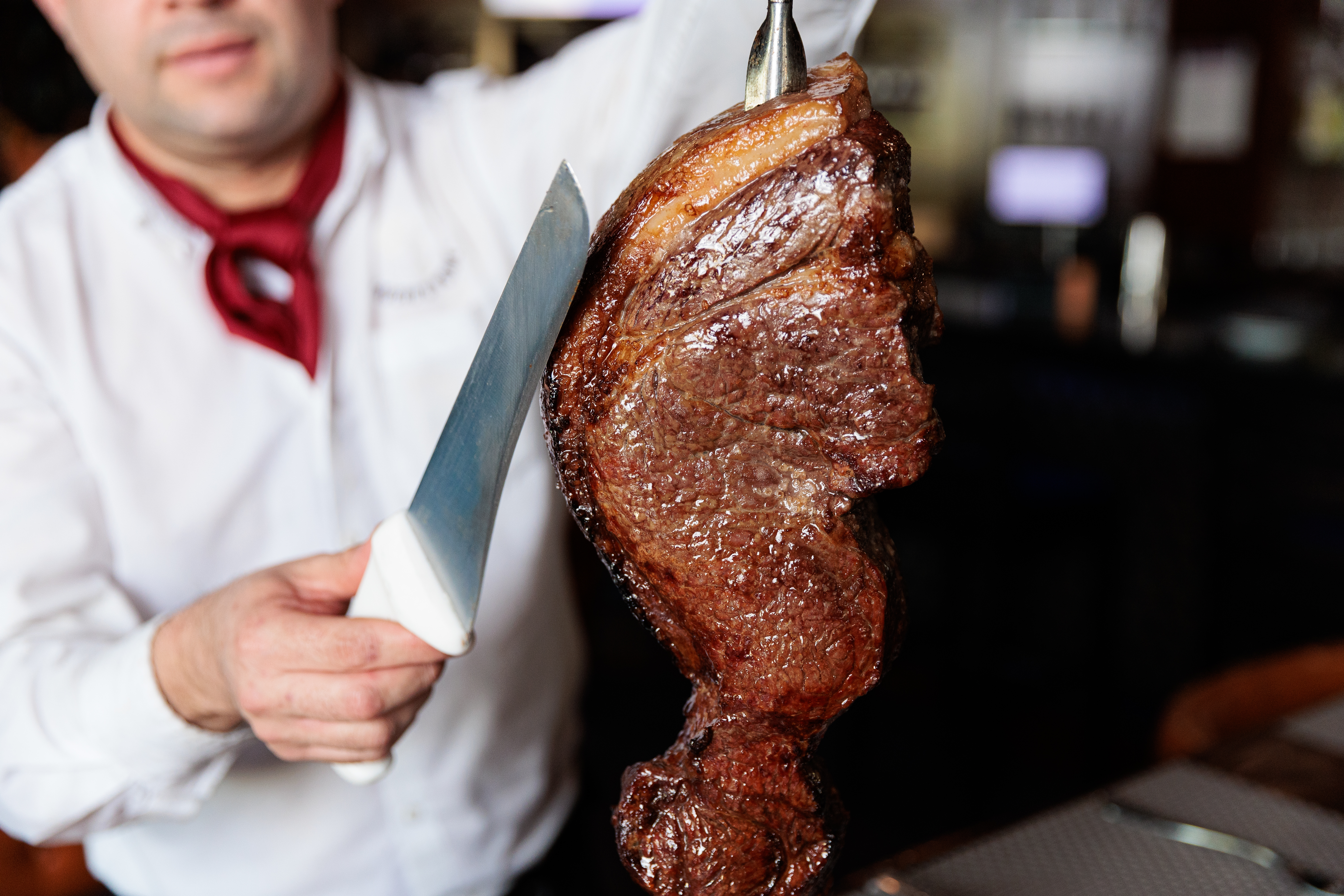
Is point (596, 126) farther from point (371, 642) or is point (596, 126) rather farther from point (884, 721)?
point (884, 721)

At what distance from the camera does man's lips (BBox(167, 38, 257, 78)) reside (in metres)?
1.28

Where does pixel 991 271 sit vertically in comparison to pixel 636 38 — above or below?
below

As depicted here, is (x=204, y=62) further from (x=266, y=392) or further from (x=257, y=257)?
(x=266, y=392)

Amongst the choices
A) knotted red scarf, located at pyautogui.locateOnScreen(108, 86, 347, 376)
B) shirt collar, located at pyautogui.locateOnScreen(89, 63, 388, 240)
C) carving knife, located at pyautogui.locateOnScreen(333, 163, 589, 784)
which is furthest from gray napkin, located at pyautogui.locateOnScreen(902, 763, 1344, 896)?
shirt collar, located at pyautogui.locateOnScreen(89, 63, 388, 240)

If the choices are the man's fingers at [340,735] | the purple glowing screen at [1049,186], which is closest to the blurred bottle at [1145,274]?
the purple glowing screen at [1049,186]

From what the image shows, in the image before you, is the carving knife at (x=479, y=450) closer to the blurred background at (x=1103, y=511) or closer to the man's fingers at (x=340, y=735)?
the man's fingers at (x=340, y=735)

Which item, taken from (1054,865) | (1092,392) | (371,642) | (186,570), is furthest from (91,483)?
(1092,392)

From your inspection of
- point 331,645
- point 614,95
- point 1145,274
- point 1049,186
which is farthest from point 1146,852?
point 1049,186

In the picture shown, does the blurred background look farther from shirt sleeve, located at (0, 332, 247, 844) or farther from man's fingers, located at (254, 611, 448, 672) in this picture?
man's fingers, located at (254, 611, 448, 672)

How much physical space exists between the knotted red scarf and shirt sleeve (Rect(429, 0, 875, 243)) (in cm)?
30

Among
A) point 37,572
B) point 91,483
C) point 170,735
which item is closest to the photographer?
point 170,735

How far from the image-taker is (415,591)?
2.54ft

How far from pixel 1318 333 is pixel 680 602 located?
148 inches

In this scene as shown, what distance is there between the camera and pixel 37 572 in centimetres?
127
